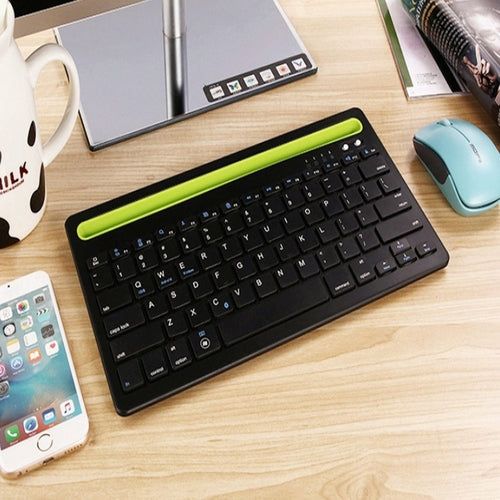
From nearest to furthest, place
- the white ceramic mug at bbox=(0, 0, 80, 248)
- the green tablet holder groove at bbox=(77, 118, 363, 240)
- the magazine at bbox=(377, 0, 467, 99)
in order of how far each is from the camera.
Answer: the white ceramic mug at bbox=(0, 0, 80, 248), the green tablet holder groove at bbox=(77, 118, 363, 240), the magazine at bbox=(377, 0, 467, 99)

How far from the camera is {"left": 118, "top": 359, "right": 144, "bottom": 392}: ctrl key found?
1.51ft

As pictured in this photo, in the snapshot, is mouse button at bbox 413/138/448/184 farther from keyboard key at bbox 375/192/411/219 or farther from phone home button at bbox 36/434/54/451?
phone home button at bbox 36/434/54/451

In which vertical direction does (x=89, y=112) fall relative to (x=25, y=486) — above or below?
above

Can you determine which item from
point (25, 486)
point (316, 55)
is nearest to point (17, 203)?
point (25, 486)

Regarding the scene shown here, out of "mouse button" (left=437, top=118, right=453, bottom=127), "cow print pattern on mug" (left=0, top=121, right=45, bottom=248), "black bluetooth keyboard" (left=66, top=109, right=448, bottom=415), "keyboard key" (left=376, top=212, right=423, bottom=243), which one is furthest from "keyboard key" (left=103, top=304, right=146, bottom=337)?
"mouse button" (left=437, top=118, right=453, bottom=127)

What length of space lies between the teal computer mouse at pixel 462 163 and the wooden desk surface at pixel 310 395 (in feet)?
0.06

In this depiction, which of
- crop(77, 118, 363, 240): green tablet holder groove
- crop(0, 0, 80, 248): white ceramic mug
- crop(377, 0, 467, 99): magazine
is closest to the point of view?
crop(0, 0, 80, 248): white ceramic mug

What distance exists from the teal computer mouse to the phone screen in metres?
0.36

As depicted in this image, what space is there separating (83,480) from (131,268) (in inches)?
6.4

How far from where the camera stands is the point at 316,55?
656mm

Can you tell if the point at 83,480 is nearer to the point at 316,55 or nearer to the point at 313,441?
the point at 313,441

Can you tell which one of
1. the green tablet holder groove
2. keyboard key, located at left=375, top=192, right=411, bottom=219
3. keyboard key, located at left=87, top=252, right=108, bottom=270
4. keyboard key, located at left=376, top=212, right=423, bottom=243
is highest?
the green tablet holder groove

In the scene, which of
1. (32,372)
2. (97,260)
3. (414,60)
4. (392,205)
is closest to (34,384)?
(32,372)

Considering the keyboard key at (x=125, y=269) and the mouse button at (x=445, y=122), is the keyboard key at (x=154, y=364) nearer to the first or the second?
the keyboard key at (x=125, y=269)
